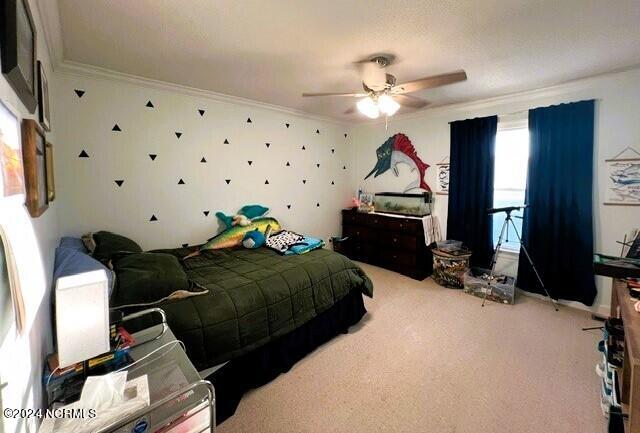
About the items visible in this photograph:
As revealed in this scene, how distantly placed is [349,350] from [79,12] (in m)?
2.85

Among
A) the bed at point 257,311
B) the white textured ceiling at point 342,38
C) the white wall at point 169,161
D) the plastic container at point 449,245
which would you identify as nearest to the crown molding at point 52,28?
the white textured ceiling at point 342,38

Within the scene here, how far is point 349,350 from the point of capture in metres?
2.31

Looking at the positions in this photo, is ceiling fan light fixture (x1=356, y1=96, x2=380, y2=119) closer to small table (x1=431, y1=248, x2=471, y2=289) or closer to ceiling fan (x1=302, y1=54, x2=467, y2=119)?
ceiling fan (x1=302, y1=54, x2=467, y2=119)

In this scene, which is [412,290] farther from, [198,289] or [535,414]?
[198,289]

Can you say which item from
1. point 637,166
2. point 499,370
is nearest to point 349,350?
point 499,370

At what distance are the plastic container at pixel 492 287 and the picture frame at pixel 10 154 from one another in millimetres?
3721

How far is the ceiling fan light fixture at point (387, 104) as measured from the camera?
222 cm

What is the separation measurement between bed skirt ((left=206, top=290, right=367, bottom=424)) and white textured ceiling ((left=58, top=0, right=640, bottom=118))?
203cm

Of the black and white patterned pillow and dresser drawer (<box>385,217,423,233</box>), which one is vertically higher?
dresser drawer (<box>385,217,423,233</box>)

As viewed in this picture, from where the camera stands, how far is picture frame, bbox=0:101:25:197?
69cm

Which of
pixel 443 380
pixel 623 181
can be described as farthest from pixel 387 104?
pixel 623 181

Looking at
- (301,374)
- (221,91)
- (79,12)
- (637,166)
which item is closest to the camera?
(79,12)

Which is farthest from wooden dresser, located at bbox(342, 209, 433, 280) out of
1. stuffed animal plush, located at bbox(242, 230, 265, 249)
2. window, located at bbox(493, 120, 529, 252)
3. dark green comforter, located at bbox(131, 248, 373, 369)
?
stuffed animal plush, located at bbox(242, 230, 265, 249)

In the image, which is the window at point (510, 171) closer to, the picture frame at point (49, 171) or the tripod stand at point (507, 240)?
the tripod stand at point (507, 240)
